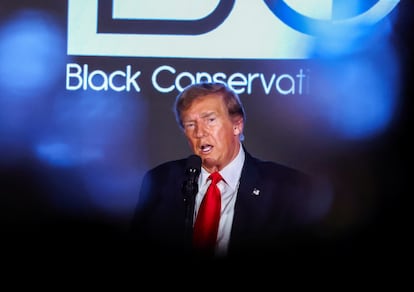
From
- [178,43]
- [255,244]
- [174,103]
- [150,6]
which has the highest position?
[150,6]

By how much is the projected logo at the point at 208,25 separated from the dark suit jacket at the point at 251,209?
0.52 meters

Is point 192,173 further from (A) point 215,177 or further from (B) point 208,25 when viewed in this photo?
(B) point 208,25

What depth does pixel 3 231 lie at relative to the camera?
279cm

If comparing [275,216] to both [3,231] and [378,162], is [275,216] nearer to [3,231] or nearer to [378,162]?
[378,162]

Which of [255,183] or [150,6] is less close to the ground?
[150,6]

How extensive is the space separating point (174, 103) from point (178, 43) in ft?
0.92

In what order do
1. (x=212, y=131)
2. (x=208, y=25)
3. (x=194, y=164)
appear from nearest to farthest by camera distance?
(x=194, y=164) < (x=212, y=131) < (x=208, y=25)

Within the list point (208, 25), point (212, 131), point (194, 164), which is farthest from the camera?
point (208, 25)

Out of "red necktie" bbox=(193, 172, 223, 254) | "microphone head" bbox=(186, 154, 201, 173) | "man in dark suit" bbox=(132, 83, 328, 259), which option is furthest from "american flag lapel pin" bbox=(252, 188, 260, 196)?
"microphone head" bbox=(186, 154, 201, 173)

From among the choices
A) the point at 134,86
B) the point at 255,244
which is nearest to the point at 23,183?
the point at 134,86

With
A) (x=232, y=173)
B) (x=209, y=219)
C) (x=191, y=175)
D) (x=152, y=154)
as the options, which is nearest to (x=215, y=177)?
(x=232, y=173)

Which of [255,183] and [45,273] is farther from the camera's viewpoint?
[45,273]

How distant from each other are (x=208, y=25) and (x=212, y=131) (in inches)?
19.7

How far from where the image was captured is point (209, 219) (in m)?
2.59
